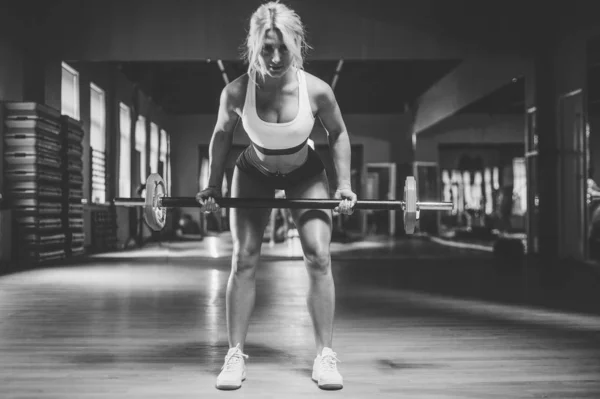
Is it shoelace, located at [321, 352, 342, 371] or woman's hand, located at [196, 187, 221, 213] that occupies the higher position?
woman's hand, located at [196, 187, 221, 213]

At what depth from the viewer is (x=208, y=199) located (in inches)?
82.0

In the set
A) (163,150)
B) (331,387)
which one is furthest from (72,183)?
(163,150)

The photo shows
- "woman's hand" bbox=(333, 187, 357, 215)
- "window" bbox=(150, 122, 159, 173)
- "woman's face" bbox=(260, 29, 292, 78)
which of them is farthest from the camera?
"window" bbox=(150, 122, 159, 173)

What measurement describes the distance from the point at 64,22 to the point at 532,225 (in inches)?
259

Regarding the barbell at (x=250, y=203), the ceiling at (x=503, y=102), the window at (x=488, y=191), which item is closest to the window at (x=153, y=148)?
the ceiling at (x=503, y=102)

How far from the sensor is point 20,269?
249 inches

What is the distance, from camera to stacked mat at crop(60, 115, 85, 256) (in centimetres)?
771

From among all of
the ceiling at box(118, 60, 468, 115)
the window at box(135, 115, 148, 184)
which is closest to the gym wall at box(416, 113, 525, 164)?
the ceiling at box(118, 60, 468, 115)

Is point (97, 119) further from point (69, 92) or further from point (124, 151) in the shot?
point (124, 151)

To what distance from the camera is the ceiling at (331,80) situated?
10.9 m

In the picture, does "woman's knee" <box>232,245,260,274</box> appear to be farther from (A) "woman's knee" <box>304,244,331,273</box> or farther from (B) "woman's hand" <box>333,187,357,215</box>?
(B) "woman's hand" <box>333,187,357,215</box>

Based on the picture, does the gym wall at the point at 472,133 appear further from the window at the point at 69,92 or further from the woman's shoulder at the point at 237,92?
the woman's shoulder at the point at 237,92

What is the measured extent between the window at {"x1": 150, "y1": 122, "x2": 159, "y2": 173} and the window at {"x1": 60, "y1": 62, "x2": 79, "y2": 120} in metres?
4.41

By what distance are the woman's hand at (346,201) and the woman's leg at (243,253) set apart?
10.4 inches
